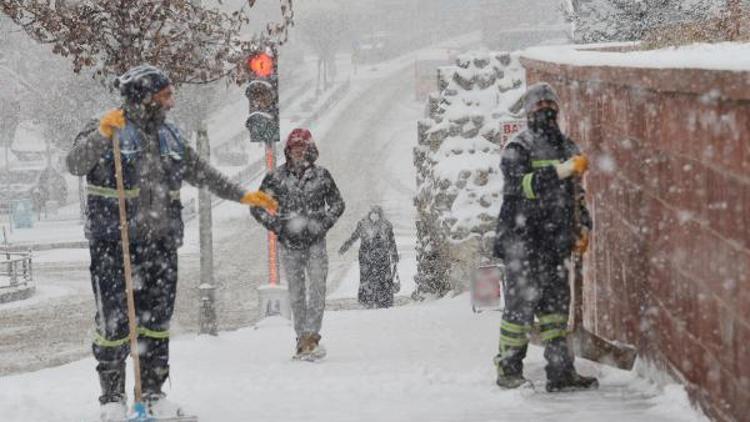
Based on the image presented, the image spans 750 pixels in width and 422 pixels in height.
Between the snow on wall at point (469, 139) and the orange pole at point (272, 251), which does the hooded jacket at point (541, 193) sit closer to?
the orange pole at point (272, 251)

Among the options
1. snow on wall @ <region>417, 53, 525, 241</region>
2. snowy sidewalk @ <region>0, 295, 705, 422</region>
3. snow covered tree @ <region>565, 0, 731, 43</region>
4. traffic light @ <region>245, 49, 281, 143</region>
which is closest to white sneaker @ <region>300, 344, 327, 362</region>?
snowy sidewalk @ <region>0, 295, 705, 422</region>

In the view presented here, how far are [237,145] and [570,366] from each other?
5877cm

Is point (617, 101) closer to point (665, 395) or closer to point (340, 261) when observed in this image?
point (665, 395)

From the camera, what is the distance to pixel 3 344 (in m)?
21.0

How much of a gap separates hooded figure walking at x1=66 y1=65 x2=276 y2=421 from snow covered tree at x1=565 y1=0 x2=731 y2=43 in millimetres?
13830

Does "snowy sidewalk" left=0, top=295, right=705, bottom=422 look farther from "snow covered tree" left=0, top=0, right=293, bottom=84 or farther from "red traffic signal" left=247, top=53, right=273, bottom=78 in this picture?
"snow covered tree" left=0, top=0, right=293, bottom=84

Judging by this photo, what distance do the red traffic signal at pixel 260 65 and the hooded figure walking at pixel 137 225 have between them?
6.07 m

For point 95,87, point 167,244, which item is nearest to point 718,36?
point 167,244

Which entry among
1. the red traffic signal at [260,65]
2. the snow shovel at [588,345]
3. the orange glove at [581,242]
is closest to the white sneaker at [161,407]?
the snow shovel at [588,345]

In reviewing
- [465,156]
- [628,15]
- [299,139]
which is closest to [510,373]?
[299,139]

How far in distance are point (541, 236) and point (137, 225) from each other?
81.1 inches

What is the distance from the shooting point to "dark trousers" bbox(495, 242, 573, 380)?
20.0 ft

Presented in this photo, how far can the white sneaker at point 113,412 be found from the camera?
5.75m

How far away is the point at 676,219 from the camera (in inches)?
213
